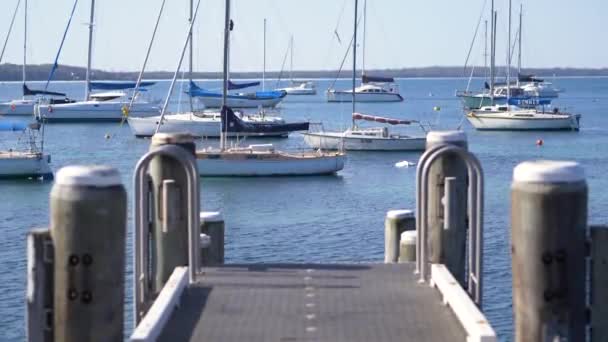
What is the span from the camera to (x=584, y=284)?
295 inches

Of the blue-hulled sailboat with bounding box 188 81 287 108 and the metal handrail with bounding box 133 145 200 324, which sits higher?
the metal handrail with bounding box 133 145 200 324

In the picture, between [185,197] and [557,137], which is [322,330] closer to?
[185,197]

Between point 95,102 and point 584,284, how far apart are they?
82.6 metres

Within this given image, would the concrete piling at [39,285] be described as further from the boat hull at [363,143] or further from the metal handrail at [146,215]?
the boat hull at [363,143]

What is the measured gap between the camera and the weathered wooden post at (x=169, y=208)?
10.1 m

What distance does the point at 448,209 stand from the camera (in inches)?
400

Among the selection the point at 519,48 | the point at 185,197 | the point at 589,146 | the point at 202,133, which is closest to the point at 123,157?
the point at 202,133

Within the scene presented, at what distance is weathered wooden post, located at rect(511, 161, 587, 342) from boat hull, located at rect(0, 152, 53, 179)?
123ft

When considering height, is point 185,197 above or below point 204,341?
above

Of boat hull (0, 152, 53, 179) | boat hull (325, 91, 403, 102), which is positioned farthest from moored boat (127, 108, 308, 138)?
boat hull (325, 91, 403, 102)

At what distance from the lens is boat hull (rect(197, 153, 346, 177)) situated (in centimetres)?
4350

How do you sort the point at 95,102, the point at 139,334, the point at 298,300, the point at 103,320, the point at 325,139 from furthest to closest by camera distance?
the point at 95,102 < the point at 325,139 < the point at 298,300 < the point at 139,334 < the point at 103,320

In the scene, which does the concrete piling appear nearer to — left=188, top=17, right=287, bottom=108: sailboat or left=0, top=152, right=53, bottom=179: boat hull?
left=0, top=152, right=53, bottom=179: boat hull

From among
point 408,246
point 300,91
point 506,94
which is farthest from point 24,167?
point 300,91
